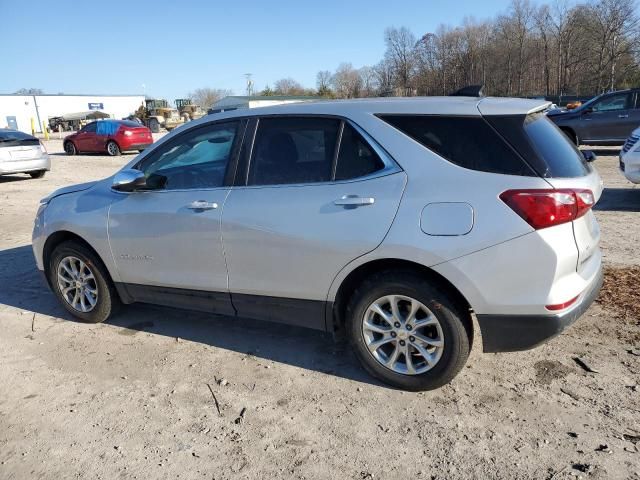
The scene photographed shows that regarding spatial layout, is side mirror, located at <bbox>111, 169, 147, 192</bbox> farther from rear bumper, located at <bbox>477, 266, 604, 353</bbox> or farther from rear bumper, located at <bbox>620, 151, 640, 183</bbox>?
rear bumper, located at <bbox>620, 151, 640, 183</bbox>

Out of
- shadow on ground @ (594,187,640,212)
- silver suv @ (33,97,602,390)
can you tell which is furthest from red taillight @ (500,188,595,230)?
shadow on ground @ (594,187,640,212)

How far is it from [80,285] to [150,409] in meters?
1.85

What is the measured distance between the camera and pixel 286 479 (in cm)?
258

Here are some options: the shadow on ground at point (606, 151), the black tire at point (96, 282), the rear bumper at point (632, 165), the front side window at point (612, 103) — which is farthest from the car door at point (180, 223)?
the shadow on ground at point (606, 151)

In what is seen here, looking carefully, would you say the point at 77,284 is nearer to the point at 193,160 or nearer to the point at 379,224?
the point at 193,160

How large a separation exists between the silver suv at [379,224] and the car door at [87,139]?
69.1ft

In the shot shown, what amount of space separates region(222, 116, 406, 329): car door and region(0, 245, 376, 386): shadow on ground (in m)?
0.39

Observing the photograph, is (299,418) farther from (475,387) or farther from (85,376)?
(85,376)

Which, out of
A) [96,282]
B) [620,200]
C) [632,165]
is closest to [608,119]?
[620,200]

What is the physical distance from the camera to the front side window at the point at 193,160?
3863 millimetres

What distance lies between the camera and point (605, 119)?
14.5m

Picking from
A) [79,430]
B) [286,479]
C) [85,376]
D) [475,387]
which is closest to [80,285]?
[85,376]

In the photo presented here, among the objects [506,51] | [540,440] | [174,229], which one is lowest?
[540,440]

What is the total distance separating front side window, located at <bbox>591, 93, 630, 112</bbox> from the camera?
14328mm
